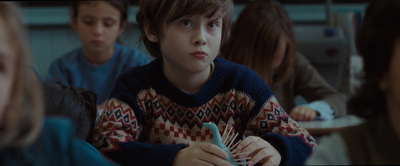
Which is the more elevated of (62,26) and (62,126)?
(62,126)

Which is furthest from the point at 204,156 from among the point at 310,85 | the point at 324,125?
the point at 310,85

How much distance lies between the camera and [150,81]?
1.19m

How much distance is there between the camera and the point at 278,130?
3.59 ft

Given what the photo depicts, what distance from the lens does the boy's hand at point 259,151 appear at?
0.96 meters

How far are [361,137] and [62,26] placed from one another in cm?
365

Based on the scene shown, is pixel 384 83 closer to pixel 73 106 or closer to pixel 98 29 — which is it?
pixel 73 106

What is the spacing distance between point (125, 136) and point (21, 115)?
440 mm

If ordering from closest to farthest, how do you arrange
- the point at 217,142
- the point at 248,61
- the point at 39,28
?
the point at 217,142, the point at 248,61, the point at 39,28

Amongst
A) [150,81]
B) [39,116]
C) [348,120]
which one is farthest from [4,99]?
[348,120]

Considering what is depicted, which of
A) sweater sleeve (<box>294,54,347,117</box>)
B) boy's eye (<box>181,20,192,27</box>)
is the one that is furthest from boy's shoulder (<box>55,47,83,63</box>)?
boy's eye (<box>181,20,192,27</box>)

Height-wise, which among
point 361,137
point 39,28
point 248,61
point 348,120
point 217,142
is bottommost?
point 39,28

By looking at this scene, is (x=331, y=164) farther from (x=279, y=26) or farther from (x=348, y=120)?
(x=279, y=26)

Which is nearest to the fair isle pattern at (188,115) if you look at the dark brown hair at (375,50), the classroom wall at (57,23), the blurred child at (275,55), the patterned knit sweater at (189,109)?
the patterned knit sweater at (189,109)

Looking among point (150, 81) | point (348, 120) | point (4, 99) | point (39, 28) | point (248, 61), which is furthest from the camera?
point (39, 28)
